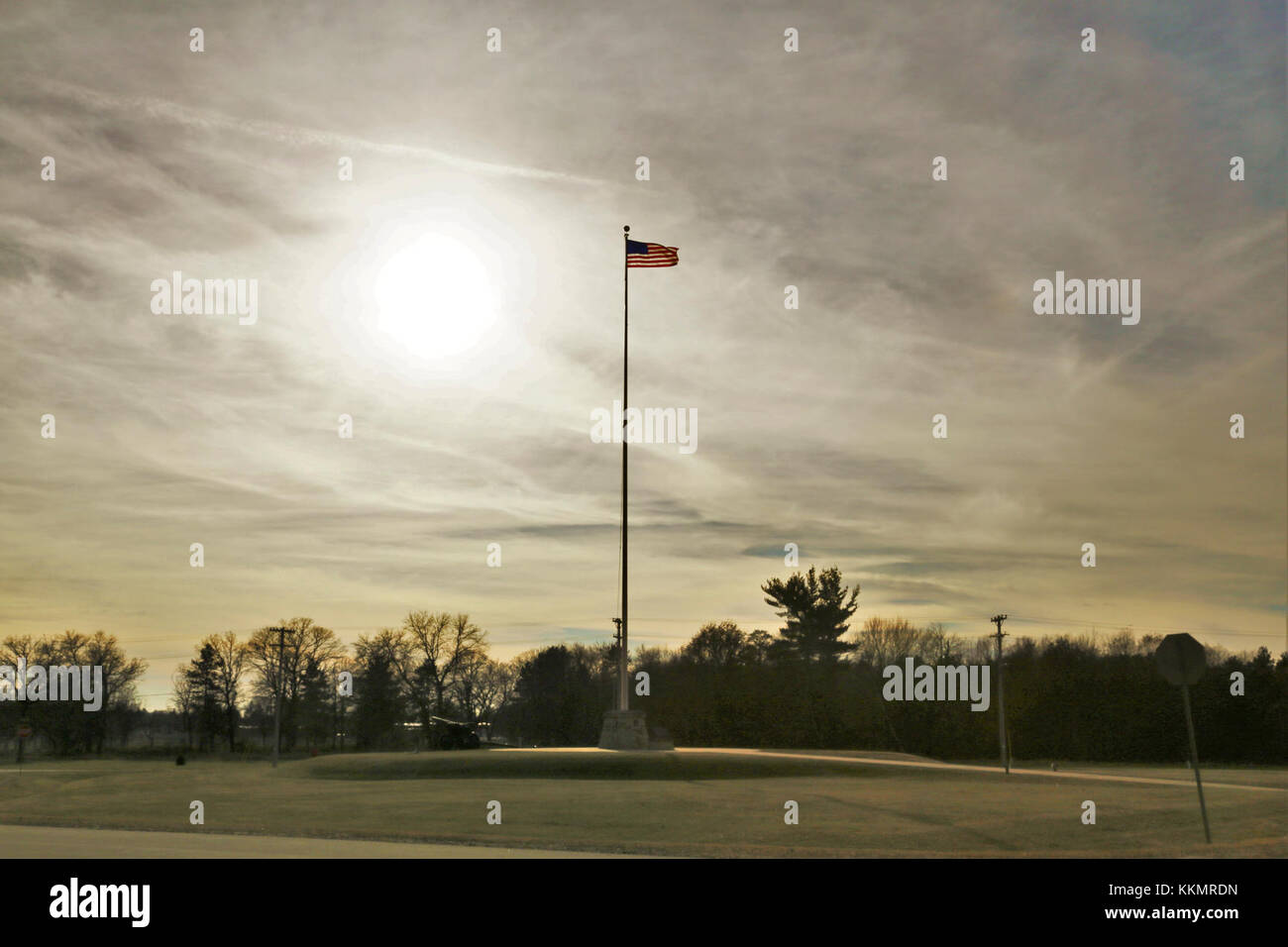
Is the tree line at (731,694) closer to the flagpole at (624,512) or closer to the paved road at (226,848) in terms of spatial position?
the flagpole at (624,512)

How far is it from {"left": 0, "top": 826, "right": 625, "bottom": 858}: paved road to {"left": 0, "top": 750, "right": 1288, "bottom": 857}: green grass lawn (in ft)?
3.66

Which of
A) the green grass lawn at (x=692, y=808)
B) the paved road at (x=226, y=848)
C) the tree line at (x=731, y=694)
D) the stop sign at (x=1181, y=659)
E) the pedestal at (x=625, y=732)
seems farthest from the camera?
the tree line at (x=731, y=694)

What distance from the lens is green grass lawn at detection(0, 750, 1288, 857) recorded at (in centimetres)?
1756

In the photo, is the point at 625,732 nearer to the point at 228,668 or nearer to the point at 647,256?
the point at 647,256

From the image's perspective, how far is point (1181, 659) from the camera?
17.9m

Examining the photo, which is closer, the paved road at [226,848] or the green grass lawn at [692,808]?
the paved road at [226,848]

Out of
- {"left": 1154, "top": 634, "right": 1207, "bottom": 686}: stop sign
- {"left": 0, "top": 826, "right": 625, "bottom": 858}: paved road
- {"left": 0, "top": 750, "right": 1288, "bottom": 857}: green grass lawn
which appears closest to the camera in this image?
{"left": 0, "top": 826, "right": 625, "bottom": 858}: paved road

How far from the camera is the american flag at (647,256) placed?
3528cm

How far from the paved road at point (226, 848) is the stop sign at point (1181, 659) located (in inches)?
425

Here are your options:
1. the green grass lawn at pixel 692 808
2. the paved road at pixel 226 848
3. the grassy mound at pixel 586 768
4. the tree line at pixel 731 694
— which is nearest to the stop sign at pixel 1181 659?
the green grass lawn at pixel 692 808

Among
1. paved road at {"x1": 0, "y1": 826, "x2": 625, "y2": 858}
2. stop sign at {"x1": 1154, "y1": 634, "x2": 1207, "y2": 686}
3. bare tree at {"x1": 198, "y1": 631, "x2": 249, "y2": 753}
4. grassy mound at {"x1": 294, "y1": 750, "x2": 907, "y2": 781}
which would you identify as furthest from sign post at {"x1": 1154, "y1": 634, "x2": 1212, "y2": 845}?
bare tree at {"x1": 198, "y1": 631, "x2": 249, "y2": 753}

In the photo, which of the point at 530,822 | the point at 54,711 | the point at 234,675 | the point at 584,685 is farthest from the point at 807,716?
the point at 54,711

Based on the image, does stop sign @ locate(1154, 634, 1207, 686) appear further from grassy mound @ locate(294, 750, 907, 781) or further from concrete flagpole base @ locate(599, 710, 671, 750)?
concrete flagpole base @ locate(599, 710, 671, 750)
